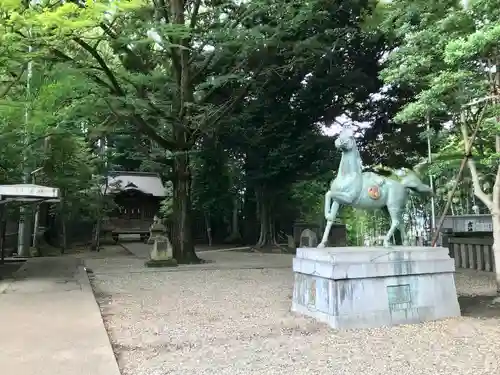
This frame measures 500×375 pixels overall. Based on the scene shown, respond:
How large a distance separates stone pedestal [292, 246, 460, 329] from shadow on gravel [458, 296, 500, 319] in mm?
375

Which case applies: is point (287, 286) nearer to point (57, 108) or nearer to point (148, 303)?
point (148, 303)

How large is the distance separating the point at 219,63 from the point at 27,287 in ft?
27.0

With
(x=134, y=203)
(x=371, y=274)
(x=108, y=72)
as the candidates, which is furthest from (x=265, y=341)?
(x=134, y=203)

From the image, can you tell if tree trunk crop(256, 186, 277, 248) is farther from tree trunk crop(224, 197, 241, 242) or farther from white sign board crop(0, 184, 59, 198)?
white sign board crop(0, 184, 59, 198)

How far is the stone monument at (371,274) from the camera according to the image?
232 inches

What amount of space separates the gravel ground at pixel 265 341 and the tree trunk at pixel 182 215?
18.9 ft

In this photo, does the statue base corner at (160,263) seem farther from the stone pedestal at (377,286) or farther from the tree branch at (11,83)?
the stone pedestal at (377,286)

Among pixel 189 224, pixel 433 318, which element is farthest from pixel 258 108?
pixel 433 318

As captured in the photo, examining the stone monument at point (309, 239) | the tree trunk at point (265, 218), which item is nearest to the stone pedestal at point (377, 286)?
the stone monument at point (309, 239)

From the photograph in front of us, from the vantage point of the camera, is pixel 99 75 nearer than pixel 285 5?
No

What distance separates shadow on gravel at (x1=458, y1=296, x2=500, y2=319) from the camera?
21.5 feet

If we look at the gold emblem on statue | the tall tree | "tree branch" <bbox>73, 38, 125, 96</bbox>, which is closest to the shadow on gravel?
the tall tree

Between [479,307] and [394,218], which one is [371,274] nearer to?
[394,218]

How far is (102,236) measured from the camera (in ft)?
81.7
